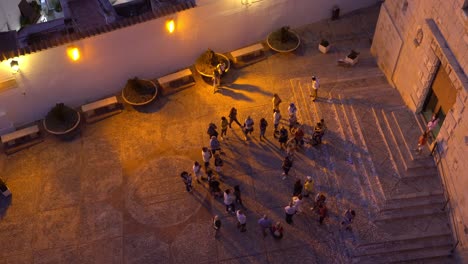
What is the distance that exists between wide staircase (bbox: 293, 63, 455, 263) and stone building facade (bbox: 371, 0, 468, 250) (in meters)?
0.63

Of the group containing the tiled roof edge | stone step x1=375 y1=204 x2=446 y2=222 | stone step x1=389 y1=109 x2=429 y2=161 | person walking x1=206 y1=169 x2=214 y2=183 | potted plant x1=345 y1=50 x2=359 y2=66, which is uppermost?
the tiled roof edge

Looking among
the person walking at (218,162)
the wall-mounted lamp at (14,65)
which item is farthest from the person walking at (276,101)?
the wall-mounted lamp at (14,65)

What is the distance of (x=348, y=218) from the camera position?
1775cm

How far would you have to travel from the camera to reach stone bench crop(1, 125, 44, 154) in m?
21.9

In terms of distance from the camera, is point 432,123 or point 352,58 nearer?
point 432,123

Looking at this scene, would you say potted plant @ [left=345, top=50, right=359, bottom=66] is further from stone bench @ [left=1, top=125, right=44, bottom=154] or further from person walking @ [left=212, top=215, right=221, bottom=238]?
stone bench @ [left=1, top=125, right=44, bottom=154]

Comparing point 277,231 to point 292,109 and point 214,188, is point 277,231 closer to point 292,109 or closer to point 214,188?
point 214,188

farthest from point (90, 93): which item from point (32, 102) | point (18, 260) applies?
point (18, 260)

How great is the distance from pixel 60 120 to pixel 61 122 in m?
0.11

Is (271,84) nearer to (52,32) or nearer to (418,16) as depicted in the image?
(418,16)

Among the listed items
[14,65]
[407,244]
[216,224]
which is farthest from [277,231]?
[14,65]

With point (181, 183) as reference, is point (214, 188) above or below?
above

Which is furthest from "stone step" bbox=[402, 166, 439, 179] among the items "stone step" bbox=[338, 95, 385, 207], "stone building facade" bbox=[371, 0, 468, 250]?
"stone step" bbox=[338, 95, 385, 207]

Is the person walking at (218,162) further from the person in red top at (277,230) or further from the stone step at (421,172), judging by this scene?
the stone step at (421,172)
